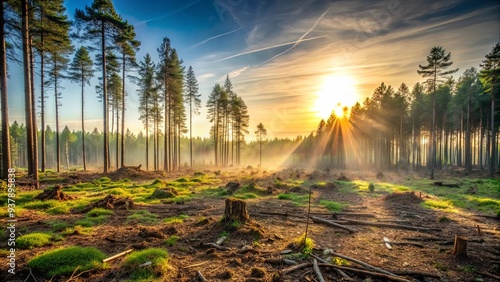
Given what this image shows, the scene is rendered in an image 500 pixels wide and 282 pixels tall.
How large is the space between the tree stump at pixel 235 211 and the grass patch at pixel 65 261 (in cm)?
394

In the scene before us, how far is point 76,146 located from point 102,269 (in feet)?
414

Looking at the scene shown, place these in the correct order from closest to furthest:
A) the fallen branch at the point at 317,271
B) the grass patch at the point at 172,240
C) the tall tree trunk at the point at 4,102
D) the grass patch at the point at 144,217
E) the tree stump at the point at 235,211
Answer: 1. the fallen branch at the point at 317,271
2. the grass patch at the point at 172,240
3. the tree stump at the point at 235,211
4. the grass patch at the point at 144,217
5. the tall tree trunk at the point at 4,102

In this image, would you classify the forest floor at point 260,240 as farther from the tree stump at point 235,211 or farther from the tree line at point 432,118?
the tree line at point 432,118

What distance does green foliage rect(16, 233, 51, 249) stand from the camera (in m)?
6.06

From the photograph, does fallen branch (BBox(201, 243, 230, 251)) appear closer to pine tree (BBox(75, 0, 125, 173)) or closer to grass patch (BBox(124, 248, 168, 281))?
grass patch (BBox(124, 248, 168, 281))

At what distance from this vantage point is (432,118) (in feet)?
101

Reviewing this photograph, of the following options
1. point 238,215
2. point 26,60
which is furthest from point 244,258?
point 26,60

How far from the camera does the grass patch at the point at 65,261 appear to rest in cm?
471

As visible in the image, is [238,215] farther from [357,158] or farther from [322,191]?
[357,158]

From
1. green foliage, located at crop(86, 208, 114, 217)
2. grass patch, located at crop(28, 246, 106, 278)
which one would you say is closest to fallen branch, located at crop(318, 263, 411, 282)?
grass patch, located at crop(28, 246, 106, 278)

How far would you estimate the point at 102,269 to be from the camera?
4.99 m

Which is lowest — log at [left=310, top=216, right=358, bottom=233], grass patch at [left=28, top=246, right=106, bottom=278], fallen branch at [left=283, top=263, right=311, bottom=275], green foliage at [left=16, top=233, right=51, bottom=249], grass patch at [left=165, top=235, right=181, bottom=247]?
log at [left=310, top=216, right=358, bottom=233]

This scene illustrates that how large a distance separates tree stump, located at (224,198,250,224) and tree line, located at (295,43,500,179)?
30.1 metres

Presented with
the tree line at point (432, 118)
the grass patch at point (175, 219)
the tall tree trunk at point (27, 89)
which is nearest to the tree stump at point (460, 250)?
the grass patch at point (175, 219)
